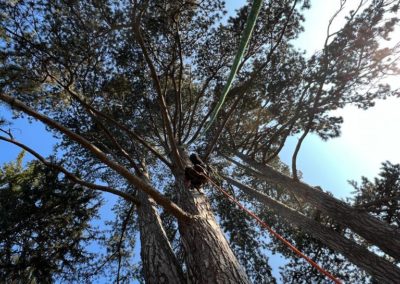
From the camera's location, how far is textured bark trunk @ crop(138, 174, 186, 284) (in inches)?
118

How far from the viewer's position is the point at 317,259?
615cm

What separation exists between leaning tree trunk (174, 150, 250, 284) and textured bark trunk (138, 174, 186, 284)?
37cm

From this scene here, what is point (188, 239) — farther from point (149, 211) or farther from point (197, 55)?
point (197, 55)

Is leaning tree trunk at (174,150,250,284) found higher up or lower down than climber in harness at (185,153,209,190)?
lower down

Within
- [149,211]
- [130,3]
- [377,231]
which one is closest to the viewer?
[377,231]

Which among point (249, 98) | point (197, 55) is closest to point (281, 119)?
point (249, 98)

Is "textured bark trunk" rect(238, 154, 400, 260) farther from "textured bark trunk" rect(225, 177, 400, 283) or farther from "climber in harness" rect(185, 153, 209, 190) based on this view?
"climber in harness" rect(185, 153, 209, 190)

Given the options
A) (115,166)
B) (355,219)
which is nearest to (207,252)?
(115,166)

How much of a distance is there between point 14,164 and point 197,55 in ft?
23.2

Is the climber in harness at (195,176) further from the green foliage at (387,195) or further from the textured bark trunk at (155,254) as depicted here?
the green foliage at (387,195)

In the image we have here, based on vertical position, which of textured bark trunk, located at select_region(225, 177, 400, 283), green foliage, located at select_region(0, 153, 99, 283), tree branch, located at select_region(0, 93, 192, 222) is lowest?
textured bark trunk, located at select_region(225, 177, 400, 283)

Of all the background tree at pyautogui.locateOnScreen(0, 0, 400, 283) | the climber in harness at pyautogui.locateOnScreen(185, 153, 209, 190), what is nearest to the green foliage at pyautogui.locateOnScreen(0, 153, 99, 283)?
the background tree at pyautogui.locateOnScreen(0, 0, 400, 283)

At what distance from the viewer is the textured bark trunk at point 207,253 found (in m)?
2.42

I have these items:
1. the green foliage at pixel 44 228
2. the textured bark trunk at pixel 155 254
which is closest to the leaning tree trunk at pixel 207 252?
the textured bark trunk at pixel 155 254
